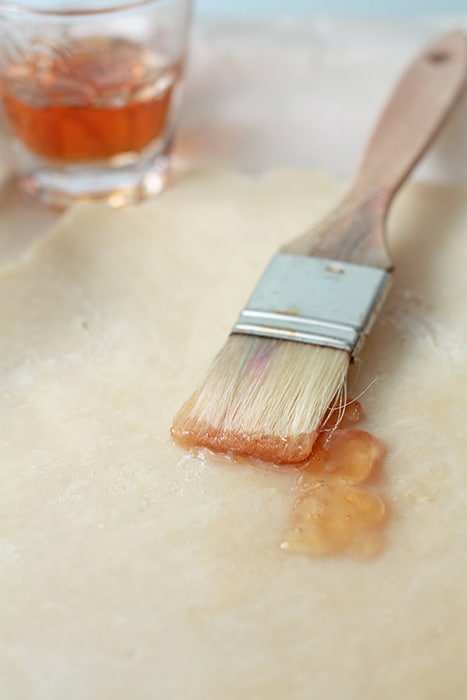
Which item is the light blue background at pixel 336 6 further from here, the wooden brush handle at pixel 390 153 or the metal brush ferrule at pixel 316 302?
the metal brush ferrule at pixel 316 302

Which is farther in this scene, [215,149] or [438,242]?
[215,149]

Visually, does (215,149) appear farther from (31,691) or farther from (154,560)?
(31,691)

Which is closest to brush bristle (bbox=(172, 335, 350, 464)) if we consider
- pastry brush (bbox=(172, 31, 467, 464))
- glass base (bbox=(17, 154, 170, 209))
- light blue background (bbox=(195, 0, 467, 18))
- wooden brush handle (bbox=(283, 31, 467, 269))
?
pastry brush (bbox=(172, 31, 467, 464))

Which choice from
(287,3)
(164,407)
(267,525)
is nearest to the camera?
(267,525)

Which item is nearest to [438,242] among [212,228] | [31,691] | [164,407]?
[212,228]

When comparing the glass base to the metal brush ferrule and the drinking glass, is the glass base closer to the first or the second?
the drinking glass

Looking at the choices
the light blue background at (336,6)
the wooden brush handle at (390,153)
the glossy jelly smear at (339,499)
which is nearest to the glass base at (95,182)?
the wooden brush handle at (390,153)

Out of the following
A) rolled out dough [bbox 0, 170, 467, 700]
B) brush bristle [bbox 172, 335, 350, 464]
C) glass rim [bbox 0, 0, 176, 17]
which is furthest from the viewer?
glass rim [bbox 0, 0, 176, 17]

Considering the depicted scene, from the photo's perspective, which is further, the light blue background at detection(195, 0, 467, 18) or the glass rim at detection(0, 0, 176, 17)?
the light blue background at detection(195, 0, 467, 18)
